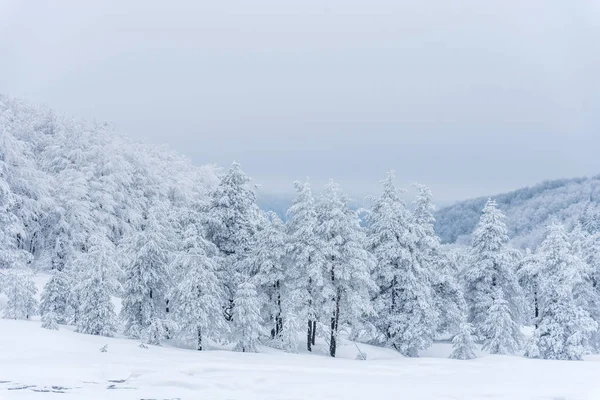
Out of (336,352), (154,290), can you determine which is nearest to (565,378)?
(336,352)

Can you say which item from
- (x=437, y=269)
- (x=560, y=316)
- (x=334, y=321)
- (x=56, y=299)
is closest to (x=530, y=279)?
(x=560, y=316)

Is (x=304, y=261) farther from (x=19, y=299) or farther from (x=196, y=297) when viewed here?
(x=19, y=299)

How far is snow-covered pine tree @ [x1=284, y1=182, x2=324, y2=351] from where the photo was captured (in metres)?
24.2

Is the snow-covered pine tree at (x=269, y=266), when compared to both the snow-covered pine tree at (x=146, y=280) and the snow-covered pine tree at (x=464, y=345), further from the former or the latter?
the snow-covered pine tree at (x=464, y=345)

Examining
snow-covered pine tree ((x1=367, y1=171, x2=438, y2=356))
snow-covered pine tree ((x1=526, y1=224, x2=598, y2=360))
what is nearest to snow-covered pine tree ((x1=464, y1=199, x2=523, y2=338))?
snow-covered pine tree ((x1=526, y1=224, x2=598, y2=360))

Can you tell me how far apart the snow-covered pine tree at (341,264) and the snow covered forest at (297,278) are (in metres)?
0.08

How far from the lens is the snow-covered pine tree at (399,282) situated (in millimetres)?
27406

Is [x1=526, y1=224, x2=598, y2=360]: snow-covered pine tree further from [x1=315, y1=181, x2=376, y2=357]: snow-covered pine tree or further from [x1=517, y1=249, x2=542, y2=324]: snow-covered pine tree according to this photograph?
[x1=315, y1=181, x2=376, y2=357]: snow-covered pine tree

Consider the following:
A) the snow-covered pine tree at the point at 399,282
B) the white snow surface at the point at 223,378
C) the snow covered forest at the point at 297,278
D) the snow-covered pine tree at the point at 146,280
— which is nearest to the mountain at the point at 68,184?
the snow covered forest at the point at 297,278

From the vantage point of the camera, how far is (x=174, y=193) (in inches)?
2162

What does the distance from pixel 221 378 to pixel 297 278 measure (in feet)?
44.4

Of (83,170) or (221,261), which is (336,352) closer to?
(221,261)

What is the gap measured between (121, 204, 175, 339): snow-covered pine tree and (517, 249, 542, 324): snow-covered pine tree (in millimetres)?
24277

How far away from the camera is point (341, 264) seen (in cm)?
2541
